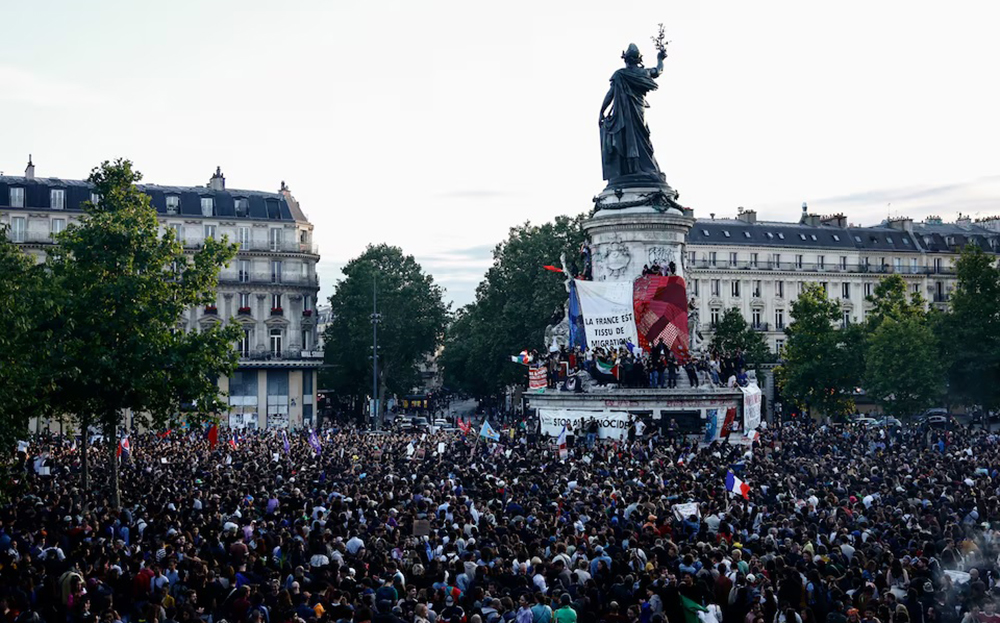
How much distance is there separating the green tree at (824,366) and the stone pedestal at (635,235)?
20.0 metres

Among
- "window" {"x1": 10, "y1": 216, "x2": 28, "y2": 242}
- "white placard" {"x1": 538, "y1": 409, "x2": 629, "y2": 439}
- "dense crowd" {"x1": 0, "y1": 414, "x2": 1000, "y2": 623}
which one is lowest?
"dense crowd" {"x1": 0, "y1": 414, "x2": 1000, "y2": 623}

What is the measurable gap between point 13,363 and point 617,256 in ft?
120

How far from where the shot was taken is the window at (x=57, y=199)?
271 ft

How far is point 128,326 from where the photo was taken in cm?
3438

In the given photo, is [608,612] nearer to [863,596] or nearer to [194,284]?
[863,596]

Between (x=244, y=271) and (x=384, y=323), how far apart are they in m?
12.6

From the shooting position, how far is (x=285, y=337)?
8781 cm

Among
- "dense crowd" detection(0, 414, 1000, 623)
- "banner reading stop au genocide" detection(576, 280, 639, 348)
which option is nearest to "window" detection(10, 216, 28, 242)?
"banner reading stop au genocide" detection(576, 280, 639, 348)

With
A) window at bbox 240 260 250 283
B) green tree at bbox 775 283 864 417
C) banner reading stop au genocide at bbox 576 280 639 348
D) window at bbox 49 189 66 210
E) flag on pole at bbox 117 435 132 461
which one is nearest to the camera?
flag on pole at bbox 117 435 132 461

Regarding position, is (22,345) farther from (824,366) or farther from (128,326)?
(824,366)

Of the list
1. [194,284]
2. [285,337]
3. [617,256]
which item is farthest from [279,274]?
[194,284]

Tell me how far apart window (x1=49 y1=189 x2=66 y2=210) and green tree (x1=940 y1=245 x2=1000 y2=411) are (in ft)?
187

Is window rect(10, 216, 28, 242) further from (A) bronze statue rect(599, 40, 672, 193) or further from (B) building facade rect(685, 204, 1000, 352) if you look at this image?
(B) building facade rect(685, 204, 1000, 352)

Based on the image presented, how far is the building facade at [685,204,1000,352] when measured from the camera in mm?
100438
